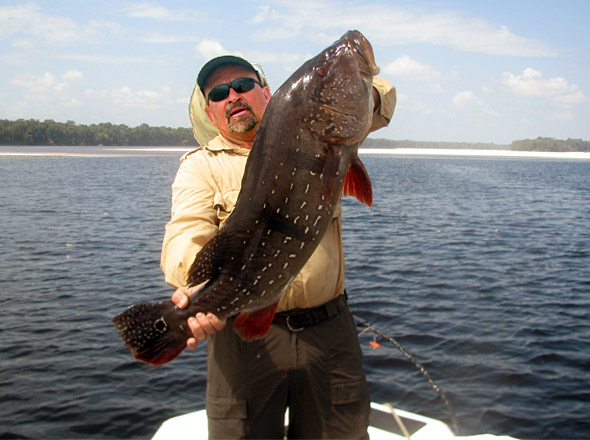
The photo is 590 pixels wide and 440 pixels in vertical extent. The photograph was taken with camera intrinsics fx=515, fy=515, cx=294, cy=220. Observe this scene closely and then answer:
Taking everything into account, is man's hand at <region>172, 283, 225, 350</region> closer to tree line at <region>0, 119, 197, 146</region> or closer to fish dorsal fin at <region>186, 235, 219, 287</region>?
fish dorsal fin at <region>186, 235, 219, 287</region>

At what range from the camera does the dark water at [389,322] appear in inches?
347

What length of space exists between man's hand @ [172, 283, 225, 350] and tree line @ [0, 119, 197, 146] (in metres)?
173

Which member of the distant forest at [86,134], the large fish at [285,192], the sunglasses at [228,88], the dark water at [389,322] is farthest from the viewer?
the distant forest at [86,134]

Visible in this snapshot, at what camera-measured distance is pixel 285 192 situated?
111 inches

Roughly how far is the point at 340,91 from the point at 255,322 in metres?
1.44

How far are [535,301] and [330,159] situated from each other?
43.9ft

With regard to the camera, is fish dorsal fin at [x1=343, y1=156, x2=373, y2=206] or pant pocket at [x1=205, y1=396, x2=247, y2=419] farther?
pant pocket at [x1=205, y1=396, x2=247, y2=419]

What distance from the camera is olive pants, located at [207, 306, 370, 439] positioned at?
3398mm

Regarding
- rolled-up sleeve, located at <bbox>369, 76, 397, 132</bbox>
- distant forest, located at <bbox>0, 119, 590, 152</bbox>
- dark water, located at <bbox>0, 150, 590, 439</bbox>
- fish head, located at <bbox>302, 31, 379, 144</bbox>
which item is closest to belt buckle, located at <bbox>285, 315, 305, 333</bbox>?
fish head, located at <bbox>302, 31, 379, 144</bbox>

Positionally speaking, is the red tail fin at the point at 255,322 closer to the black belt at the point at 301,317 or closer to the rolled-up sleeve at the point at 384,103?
the black belt at the point at 301,317

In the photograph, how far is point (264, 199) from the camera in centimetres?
285

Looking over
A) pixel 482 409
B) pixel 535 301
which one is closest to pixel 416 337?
pixel 482 409

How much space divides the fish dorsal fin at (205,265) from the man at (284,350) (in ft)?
1.01

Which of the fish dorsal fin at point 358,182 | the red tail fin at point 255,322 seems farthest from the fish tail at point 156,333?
the fish dorsal fin at point 358,182
